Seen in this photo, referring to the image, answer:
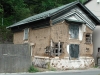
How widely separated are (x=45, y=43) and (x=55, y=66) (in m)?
2.69

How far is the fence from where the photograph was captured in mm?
19125

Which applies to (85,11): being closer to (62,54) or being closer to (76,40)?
(76,40)

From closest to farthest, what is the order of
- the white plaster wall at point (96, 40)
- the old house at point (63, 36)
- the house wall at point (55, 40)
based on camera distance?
1. the old house at point (63, 36)
2. the house wall at point (55, 40)
3. the white plaster wall at point (96, 40)

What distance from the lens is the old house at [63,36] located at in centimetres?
2517

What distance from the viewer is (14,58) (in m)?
19.5

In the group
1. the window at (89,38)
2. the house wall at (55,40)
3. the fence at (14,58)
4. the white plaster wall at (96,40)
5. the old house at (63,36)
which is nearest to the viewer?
the fence at (14,58)

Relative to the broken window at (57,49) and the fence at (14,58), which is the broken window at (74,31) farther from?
the fence at (14,58)

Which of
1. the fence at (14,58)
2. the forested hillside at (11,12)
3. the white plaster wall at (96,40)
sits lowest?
the fence at (14,58)

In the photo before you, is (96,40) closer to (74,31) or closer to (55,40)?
(74,31)

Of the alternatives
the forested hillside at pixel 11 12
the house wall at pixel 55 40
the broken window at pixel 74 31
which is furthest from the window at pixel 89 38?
the forested hillside at pixel 11 12

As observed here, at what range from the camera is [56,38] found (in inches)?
1002

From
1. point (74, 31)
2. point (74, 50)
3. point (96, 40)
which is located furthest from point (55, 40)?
point (96, 40)

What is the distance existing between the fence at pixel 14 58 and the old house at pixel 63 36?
5126 millimetres

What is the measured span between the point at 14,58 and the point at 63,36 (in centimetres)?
787
